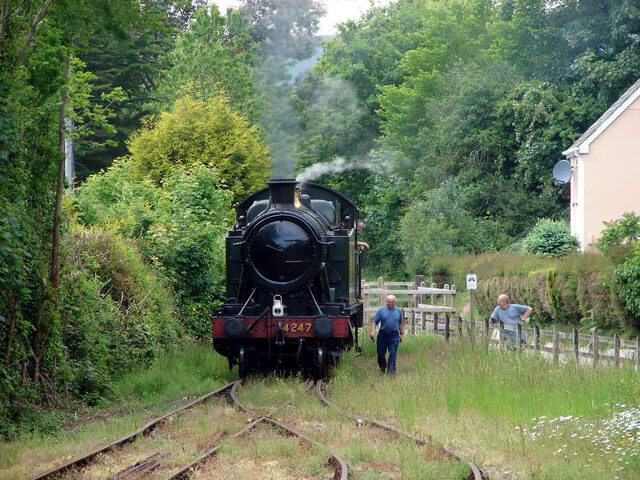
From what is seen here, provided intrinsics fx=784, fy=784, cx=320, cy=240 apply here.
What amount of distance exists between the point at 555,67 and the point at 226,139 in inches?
575

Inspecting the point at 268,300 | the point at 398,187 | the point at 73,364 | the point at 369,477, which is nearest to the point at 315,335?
the point at 268,300

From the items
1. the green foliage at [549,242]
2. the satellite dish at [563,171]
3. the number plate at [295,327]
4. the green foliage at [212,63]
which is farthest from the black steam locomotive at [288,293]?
the satellite dish at [563,171]

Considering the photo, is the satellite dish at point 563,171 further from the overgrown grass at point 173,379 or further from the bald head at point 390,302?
the overgrown grass at point 173,379

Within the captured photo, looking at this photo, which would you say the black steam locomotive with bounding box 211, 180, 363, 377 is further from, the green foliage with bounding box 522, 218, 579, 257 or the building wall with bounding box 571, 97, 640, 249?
the building wall with bounding box 571, 97, 640, 249

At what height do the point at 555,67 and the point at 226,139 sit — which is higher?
the point at 555,67

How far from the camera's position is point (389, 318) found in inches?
525

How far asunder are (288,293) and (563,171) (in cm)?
1827

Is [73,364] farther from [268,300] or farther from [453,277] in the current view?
[453,277]

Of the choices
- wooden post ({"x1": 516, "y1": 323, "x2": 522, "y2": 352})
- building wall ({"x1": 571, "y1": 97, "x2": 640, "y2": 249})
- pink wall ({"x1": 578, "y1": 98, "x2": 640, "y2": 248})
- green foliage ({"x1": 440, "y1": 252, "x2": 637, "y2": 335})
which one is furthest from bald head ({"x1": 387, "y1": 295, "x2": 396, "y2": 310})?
pink wall ({"x1": 578, "y1": 98, "x2": 640, "y2": 248})

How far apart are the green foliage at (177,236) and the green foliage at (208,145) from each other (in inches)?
245

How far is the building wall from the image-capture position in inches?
1036

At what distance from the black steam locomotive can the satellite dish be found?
1683cm

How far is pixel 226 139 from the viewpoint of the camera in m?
27.3

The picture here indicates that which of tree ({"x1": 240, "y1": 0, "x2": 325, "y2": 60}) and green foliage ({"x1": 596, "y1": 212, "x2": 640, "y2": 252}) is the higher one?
tree ({"x1": 240, "y1": 0, "x2": 325, "y2": 60})
